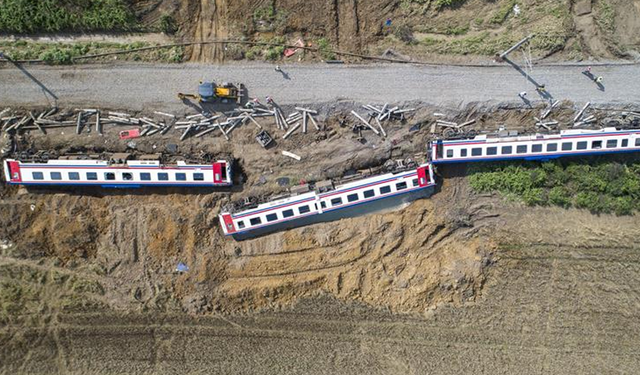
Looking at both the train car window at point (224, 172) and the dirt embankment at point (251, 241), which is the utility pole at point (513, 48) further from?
the train car window at point (224, 172)

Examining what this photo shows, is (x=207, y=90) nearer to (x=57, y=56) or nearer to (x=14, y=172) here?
(x=57, y=56)

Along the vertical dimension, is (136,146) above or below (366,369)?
above

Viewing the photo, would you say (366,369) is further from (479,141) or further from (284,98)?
(284,98)

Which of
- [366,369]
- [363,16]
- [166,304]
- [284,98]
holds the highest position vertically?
[363,16]

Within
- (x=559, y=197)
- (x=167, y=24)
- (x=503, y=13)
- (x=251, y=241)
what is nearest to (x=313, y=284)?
(x=251, y=241)

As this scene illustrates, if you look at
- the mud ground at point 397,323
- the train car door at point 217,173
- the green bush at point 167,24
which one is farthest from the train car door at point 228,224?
the green bush at point 167,24

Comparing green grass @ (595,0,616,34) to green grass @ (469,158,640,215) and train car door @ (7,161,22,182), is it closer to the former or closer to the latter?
green grass @ (469,158,640,215)

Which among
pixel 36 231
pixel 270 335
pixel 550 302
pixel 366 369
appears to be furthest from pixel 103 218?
pixel 550 302
